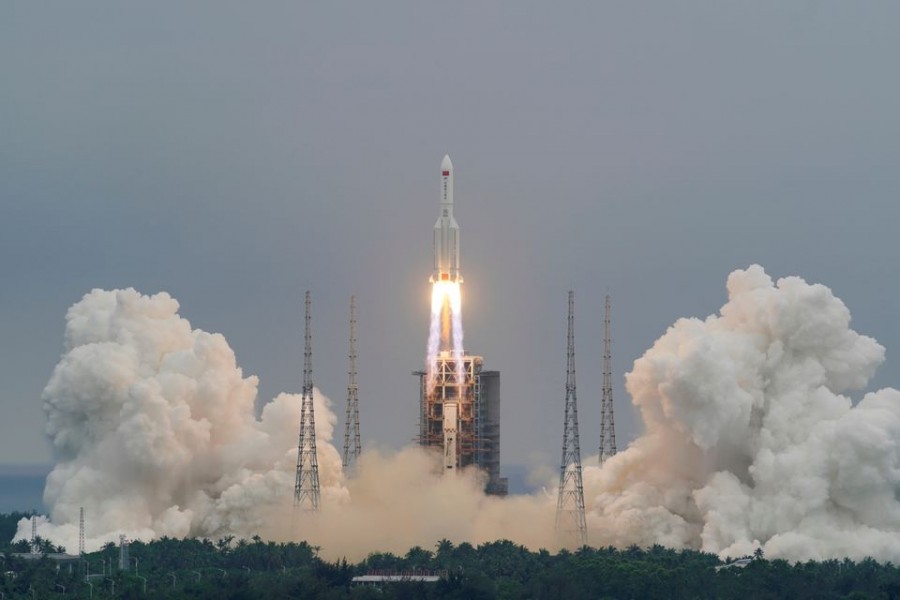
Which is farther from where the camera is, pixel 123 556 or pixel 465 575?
pixel 123 556

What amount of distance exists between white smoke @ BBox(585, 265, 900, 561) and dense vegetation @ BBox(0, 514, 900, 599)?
1.86 meters

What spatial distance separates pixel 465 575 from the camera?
116562mm

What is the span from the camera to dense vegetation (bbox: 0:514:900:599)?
11556 cm

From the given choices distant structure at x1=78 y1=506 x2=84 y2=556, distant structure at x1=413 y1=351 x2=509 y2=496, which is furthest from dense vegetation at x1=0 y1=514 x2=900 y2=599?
distant structure at x1=413 y1=351 x2=509 y2=496

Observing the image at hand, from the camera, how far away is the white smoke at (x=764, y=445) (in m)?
122

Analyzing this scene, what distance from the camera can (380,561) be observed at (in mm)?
123625

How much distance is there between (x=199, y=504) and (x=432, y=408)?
12.1 metres

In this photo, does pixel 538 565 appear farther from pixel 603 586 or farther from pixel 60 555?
pixel 60 555

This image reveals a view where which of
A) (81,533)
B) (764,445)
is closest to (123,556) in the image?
(81,533)

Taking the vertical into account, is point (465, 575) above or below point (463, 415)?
below

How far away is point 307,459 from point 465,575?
13.3 meters

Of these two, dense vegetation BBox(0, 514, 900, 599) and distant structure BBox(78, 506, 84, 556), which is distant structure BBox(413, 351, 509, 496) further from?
distant structure BBox(78, 506, 84, 556)

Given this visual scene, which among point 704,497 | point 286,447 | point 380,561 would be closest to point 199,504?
point 286,447

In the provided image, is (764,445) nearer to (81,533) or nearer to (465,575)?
(465,575)
